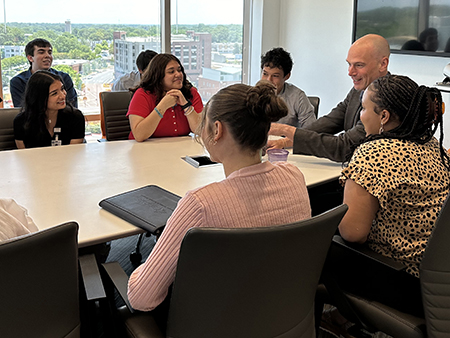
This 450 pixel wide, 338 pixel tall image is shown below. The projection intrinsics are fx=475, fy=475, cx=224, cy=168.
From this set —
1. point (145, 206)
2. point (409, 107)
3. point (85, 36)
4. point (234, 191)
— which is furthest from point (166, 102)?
point (85, 36)

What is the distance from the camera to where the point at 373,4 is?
451 cm

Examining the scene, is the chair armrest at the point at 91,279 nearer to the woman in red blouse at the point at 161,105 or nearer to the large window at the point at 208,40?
the woman in red blouse at the point at 161,105

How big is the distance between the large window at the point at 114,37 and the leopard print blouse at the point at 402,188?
3863 mm

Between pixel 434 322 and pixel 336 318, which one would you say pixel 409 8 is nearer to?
pixel 336 318

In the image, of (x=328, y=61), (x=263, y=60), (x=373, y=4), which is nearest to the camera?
(x=263, y=60)

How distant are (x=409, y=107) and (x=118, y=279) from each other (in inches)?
45.7

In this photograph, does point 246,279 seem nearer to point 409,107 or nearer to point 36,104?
point 409,107

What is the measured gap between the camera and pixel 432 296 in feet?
4.94

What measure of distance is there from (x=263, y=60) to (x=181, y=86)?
0.73 metres

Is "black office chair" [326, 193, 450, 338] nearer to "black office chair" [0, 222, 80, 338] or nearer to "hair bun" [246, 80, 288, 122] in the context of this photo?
"hair bun" [246, 80, 288, 122]

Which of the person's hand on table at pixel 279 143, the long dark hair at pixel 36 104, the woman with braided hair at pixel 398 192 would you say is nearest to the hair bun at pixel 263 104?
the woman with braided hair at pixel 398 192

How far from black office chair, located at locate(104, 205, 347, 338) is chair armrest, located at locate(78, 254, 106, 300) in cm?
14

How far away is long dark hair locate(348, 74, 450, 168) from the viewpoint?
5.54ft

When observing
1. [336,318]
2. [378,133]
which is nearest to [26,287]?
[378,133]
